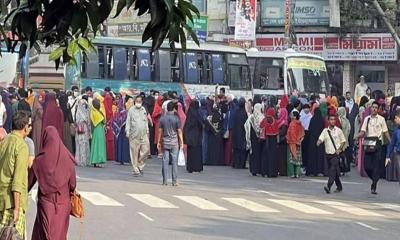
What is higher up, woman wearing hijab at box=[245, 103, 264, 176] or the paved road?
woman wearing hijab at box=[245, 103, 264, 176]

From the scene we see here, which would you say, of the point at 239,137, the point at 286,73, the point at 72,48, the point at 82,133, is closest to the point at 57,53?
the point at 72,48

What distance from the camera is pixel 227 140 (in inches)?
1006

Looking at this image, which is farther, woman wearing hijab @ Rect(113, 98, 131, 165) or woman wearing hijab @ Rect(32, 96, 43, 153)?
woman wearing hijab @ Rect(113, 98, 131, 165)

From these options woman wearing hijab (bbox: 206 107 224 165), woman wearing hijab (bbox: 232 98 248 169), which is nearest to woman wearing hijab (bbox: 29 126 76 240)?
woman wearing hijab (bbox: 232 98 248 169)

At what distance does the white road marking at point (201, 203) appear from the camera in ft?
51.2

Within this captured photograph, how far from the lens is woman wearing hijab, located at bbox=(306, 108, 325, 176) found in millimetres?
22297

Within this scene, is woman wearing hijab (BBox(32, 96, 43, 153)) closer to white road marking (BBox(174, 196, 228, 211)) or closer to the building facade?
white road marking (BBox(174, 196, 228, 211))

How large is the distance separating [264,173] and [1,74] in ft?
41.8

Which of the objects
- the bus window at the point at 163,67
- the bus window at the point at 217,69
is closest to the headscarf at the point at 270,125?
the bus window at the point at 163,67

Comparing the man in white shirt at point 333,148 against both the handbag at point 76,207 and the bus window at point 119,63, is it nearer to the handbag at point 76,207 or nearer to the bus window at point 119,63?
the handbag at point 76,207

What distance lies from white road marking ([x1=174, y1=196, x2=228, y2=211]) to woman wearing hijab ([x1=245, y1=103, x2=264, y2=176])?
5.64 metres

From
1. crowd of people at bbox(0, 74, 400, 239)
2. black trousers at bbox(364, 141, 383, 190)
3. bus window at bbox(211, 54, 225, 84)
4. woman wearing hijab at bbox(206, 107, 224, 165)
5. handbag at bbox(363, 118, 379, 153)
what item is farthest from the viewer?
bus window at bbox(211, 54, 225, 84)

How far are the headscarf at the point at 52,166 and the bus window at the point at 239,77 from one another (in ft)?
95.3

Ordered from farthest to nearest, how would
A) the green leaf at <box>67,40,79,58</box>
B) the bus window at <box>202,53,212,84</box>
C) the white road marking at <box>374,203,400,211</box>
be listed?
the bus window at <box>202,53,212,84</box>, the white road marking at <box>374,203,400,211</box>, the green leaf at <box>67,40,79,58</box>
